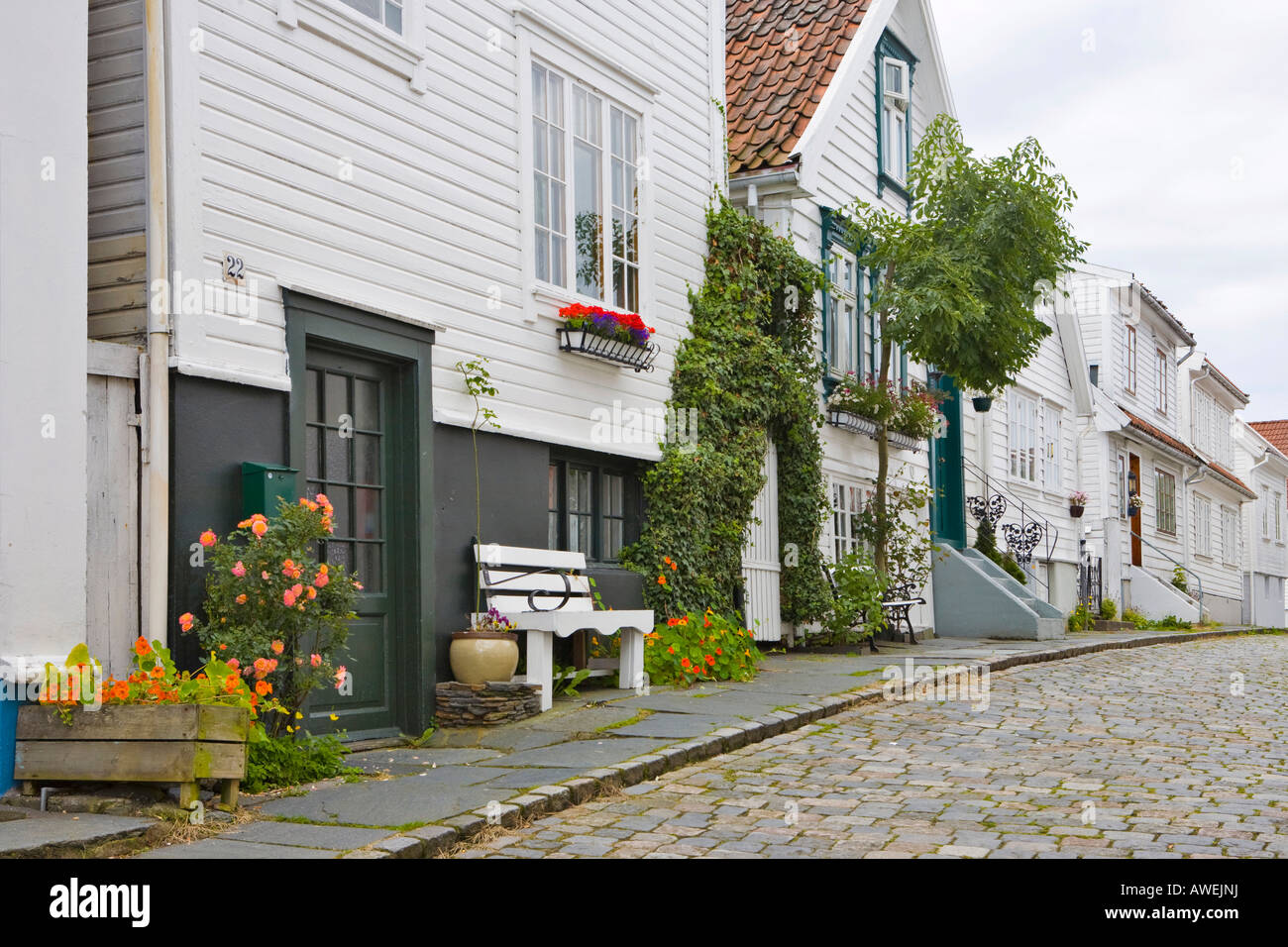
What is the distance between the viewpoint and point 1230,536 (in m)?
38.3

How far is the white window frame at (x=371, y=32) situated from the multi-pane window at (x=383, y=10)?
4cm

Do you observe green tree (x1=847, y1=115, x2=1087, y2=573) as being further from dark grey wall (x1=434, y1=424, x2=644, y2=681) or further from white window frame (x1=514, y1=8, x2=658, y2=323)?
dark grey wall (x1=434, y1=424, x2=644, y2=681)

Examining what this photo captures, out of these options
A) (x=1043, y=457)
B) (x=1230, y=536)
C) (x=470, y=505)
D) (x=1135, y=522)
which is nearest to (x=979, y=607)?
(x=1043, y=457)

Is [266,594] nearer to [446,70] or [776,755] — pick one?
[776,755]

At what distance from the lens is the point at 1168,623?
2425 centimetres

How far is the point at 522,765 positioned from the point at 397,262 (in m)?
3.40

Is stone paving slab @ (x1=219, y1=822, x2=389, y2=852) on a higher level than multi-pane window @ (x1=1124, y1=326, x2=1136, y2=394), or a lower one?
lower

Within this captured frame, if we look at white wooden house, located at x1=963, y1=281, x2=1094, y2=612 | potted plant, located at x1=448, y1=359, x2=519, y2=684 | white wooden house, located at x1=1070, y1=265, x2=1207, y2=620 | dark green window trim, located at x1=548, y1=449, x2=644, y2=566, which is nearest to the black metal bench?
dark green window trim, located at x1=548, y1=449, x2=644, y2=566

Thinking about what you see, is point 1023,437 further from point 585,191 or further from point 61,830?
point 61,830

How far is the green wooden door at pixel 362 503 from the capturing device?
803cm

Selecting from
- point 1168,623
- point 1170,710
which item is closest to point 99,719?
point 1170,710

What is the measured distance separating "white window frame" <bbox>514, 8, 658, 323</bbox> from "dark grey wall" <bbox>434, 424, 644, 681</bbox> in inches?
41.6

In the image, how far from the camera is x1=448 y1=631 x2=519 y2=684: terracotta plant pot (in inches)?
339
